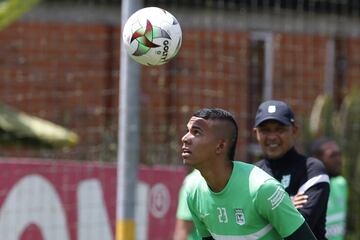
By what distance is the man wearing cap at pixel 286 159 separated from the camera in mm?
7414

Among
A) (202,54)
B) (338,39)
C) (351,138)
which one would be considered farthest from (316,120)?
(338,39)

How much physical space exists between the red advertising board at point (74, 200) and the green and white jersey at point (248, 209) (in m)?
3.57

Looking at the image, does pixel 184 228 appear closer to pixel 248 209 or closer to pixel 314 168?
pixel 314 168

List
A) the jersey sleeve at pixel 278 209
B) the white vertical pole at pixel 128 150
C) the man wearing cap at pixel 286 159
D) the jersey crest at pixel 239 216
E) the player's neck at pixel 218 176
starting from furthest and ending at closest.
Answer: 1. the white vertical pole at pixel 128 150
2. the man wearing cap at pixel 286 159
3. the player's neck at pixel 218 176
4. the jersey crest at pixel 239 216
5. the jersey sleeve at pixel 278 209

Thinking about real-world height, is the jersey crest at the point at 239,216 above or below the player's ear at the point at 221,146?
below

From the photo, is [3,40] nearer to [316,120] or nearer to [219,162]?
[316,120]

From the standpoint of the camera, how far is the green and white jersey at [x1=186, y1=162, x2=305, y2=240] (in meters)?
6.40

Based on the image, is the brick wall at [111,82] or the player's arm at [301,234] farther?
the brick wall at [111,82]

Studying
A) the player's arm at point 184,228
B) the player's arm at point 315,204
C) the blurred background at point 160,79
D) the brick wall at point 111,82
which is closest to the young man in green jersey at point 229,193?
the player's arm at point 315,204

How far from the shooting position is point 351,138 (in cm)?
1327

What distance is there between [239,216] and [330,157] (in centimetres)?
409

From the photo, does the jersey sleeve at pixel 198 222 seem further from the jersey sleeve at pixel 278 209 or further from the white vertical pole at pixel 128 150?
the white vertical pole at pixel 128 150

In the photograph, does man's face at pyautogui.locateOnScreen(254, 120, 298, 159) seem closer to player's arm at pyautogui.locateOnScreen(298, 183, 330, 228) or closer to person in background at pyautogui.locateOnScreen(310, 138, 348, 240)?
player's arm at pyautogui.locateOnScreen(298, 183, 330, 228)

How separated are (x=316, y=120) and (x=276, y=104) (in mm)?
5663
